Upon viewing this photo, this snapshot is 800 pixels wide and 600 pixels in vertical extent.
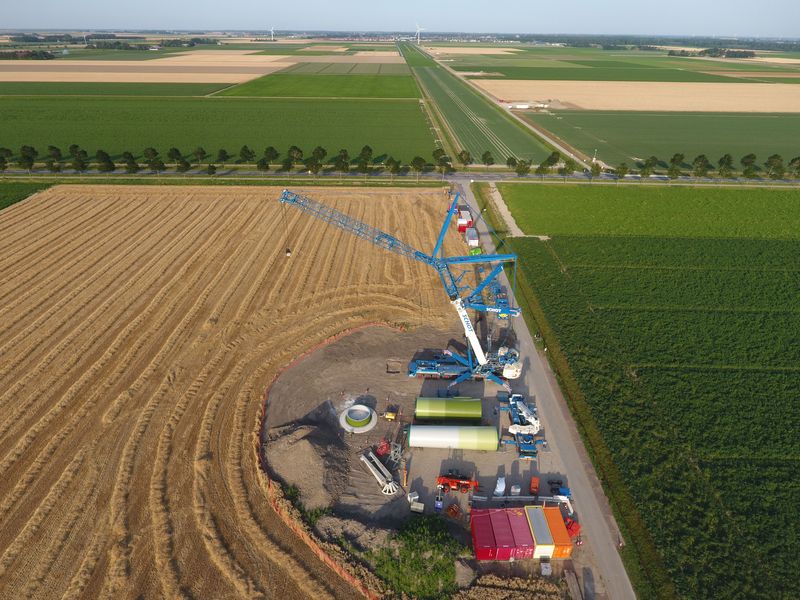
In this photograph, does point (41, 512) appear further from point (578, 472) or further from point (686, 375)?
point (686, 375)

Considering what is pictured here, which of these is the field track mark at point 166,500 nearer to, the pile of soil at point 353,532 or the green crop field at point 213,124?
the pile of soil at point 353,532

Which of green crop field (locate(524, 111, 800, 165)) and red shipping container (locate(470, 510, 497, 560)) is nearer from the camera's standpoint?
red shipping container (locate(470, 510, 497, 560))

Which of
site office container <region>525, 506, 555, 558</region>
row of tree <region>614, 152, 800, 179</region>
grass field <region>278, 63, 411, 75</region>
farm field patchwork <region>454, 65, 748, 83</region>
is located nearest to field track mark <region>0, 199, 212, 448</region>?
A: site office container <region>525, 506, 555, 558</region>

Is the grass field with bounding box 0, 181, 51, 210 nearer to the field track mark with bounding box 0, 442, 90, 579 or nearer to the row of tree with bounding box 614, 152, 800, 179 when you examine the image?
the field track mark with bounding box 0, 442, 90, 579

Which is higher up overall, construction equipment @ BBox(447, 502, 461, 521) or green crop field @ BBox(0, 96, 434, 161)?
green crop field @ BBox(0, 96, 434, 161)

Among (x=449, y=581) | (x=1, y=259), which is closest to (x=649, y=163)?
(x=449, y=581)

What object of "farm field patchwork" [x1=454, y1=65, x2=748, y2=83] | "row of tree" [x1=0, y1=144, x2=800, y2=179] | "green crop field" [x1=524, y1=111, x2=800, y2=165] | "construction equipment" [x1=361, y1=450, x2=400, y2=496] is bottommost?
"construction equipment" [x1=361, y1=450, x2=400, y2=496]
